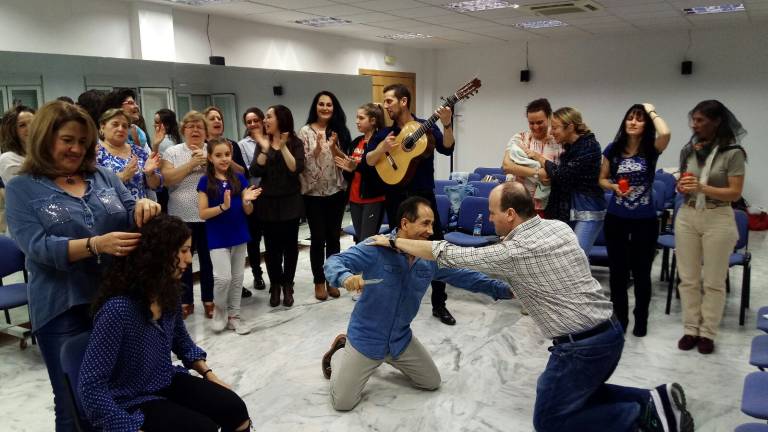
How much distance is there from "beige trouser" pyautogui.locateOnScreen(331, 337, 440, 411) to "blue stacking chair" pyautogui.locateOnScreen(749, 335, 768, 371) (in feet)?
4.78

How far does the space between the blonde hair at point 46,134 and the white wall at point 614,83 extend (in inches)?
348

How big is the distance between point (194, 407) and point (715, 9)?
745cm

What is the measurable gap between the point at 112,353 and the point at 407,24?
655cm

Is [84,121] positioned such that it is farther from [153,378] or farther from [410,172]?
[410,172]

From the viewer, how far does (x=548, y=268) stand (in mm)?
2221

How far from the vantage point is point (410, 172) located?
3736mm

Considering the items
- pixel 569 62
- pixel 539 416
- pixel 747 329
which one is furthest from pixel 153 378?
pixel 569 62

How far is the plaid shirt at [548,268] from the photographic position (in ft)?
7.29

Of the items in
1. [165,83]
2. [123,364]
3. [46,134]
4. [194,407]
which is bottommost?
[194,407]

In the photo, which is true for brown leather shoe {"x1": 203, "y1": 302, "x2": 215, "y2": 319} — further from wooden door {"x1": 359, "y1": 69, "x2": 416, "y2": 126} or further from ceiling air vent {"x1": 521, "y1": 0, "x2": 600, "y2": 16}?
wooden door {"x1": 359, "y1": 69, "x2": 416, "y2": 126}

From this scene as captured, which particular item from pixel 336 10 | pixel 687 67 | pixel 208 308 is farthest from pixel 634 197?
pixel 687 67

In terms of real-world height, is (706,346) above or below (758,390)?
Result: below

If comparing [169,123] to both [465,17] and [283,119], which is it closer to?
[283,119]

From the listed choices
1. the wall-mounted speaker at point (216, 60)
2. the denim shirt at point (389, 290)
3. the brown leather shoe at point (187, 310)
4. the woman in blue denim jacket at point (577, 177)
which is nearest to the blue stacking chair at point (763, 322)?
the denim shirt at point (389, 290)
